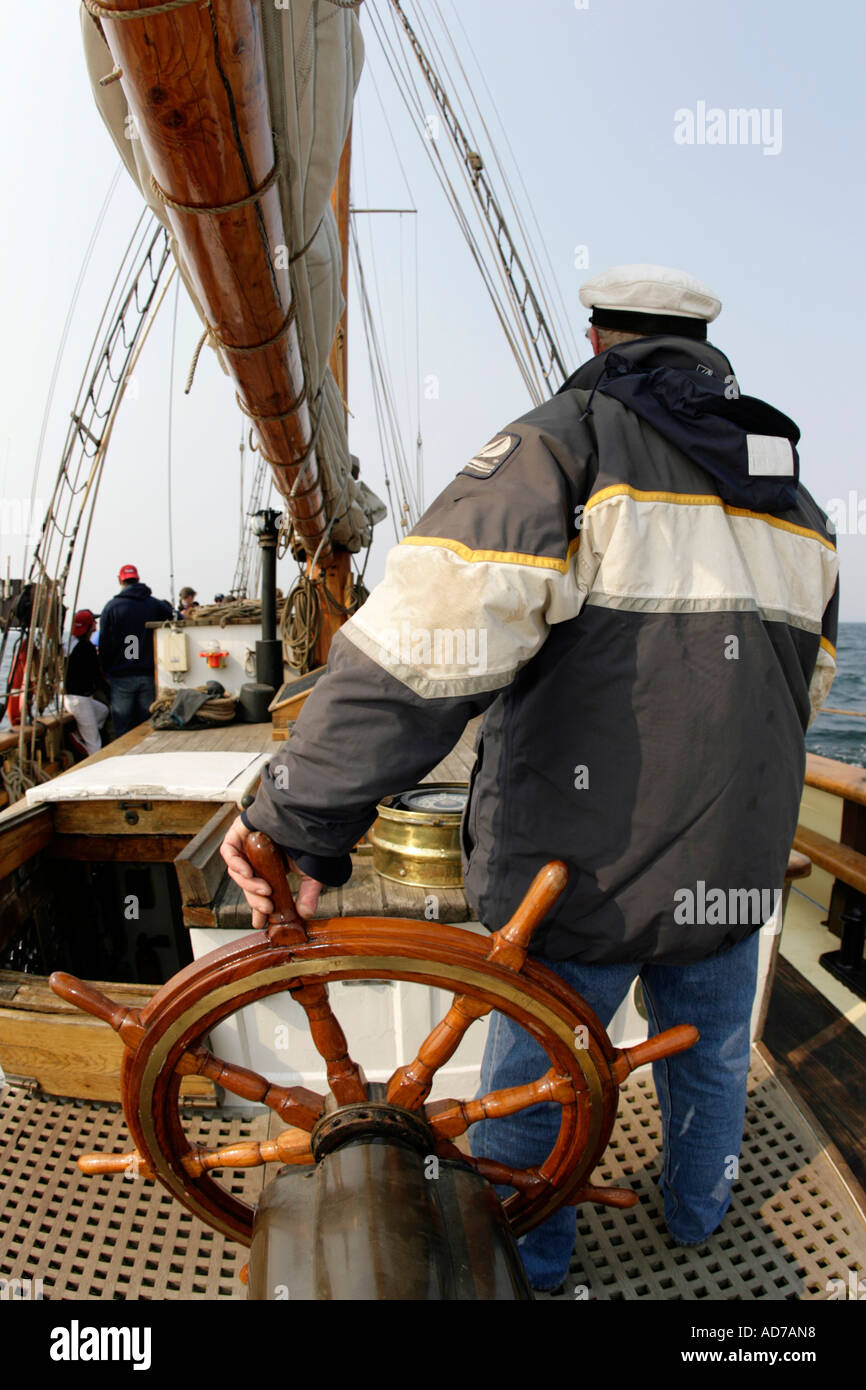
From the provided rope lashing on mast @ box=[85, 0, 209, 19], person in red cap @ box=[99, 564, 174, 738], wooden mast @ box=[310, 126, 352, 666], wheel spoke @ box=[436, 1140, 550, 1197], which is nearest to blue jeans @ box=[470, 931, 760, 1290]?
wheel spoke @ box=[436, 1140, 550, 1197]

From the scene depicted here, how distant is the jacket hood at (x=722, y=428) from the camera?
102cm

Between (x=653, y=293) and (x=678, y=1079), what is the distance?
131cm

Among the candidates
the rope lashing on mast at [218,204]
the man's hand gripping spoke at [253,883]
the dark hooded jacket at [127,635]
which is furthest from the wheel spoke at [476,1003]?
the dark hooded jacket at [127,635]

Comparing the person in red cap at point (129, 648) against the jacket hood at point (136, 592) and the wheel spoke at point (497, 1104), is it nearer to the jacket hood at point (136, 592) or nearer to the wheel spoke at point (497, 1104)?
the jacket hood at point (136, 592)

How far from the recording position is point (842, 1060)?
A: 86.8 inches

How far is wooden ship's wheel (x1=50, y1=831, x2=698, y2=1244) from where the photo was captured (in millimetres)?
928

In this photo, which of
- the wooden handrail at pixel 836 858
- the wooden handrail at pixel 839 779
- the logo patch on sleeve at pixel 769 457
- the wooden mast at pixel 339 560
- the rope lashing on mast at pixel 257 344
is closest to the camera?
the logo patch on sleeve at pixel 769 457

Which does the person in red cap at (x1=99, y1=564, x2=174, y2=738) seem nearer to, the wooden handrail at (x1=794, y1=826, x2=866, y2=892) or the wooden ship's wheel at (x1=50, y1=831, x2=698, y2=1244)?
the wooden handrail at (x1=794, y1=826, x2=866, y2=892)

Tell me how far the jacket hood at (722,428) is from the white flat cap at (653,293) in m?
0.15

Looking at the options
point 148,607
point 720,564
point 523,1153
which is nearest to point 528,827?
point 720,564

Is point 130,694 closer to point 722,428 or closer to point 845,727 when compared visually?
point 722,428

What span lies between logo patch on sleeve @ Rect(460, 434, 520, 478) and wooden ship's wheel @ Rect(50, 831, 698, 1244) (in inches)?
19.5

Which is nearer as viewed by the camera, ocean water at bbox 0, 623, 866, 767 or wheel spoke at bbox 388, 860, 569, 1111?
wheel spoke at bbox 388, 860, 569, 1111

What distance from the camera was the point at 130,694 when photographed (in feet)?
21.5
